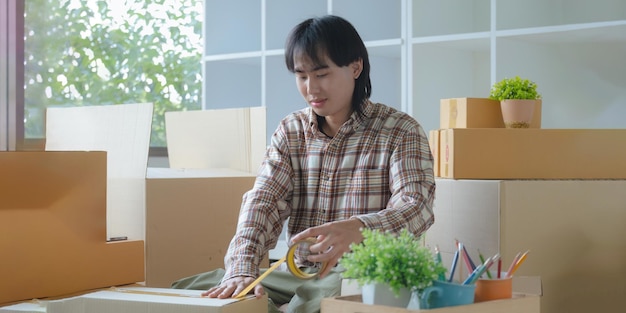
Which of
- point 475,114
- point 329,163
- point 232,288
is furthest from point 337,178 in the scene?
point 475,114

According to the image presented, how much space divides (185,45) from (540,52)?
1.80 m

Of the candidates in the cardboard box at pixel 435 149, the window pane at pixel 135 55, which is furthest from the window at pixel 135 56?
the cardboard box at pixel 435 149

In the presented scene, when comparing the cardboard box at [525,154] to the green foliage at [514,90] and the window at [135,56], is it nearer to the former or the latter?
the green foliage at [514,90]

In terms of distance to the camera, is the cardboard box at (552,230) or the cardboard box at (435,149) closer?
the cardboard box at (552,230)

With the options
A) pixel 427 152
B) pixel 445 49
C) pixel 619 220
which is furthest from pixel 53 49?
pixel 445 49

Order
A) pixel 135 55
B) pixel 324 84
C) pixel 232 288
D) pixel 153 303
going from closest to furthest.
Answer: pixel 153 303 → pixel 232 288 → pixel 324 84 → pixel 135 55

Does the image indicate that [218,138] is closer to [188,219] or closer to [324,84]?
[188,219]

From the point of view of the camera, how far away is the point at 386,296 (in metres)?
0.97

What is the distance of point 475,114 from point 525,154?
0.47ft

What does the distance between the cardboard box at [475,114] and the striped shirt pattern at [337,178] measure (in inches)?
11.4

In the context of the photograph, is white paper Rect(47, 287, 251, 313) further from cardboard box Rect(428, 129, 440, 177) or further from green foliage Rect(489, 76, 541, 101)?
green foliage Rect(489, 76, 541, 101)

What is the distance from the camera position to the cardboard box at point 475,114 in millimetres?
1896

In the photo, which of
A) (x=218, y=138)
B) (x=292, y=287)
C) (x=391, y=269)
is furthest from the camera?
(x=218, y=138)

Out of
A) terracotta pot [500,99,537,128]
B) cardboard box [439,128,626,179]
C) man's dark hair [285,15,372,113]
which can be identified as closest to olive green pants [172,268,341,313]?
man's dark hair [285,15,372,113]
